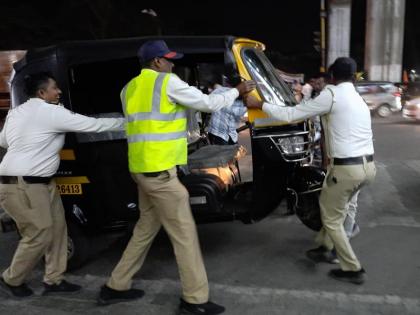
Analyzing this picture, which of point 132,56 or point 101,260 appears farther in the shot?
point 101,260

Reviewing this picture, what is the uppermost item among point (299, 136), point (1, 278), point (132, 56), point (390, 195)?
point (132, 56)

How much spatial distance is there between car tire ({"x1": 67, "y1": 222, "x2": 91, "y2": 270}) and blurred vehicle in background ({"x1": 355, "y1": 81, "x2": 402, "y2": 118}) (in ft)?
55.0

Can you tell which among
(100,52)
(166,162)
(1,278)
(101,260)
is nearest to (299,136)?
(166,162)

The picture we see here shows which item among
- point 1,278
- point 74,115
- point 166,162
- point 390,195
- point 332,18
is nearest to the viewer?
point 166,162

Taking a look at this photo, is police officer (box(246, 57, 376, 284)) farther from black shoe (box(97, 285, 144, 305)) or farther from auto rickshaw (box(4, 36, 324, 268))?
black shoe (box(97, 285, 144, 305))

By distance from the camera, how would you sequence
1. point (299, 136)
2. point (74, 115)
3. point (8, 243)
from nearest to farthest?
point (74, 115) → point (299, 136) → point (8, 243)

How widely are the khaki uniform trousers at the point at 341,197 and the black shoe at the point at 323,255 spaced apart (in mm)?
372

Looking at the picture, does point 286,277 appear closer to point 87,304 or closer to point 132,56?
point 87,304

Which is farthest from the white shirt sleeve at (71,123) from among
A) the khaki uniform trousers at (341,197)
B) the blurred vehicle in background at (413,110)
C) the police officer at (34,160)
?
the blurred vehicle in background at (413,110)

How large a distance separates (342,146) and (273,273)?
1.27 metres

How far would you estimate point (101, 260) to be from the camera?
15.7ft

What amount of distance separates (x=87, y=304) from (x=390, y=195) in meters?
4.66

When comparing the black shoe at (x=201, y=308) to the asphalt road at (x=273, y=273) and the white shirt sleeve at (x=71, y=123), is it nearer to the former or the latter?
the asphalt road at (x=273, y=273)

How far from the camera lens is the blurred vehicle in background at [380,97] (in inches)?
765
